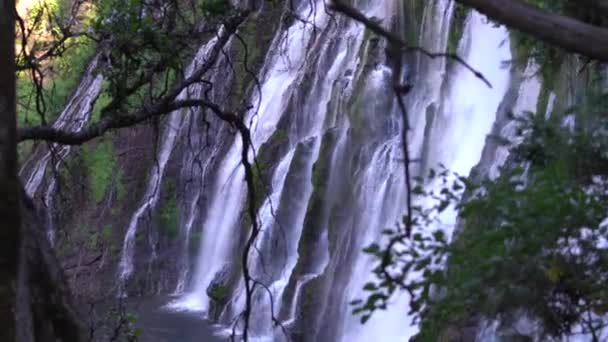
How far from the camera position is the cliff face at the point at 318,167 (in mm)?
16016

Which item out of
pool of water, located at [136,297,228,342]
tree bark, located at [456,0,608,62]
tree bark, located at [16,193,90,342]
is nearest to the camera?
tree bark, located at [456,0,608,62]

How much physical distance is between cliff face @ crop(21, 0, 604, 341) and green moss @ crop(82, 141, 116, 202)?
0.33 ft

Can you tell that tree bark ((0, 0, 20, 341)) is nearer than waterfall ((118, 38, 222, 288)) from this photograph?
Yes

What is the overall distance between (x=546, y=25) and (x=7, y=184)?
201 centimetres

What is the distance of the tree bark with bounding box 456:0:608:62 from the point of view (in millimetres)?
3709

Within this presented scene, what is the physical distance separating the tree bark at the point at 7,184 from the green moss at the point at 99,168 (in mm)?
21447

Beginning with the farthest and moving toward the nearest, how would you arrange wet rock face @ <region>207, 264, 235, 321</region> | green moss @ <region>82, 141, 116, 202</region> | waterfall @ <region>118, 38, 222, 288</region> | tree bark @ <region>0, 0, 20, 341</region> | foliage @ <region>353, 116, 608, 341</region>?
green moss @ <region>82, 141, 116, 202</region>
waterfall @ <region>118, 38, 222, 288</region>
wet rock face @ <region>207, 264, 235, 321</region>
foliage @ <region>353, 116, 608, 341</region>
tree bark @ <region>0, 0, 20, 341</region>

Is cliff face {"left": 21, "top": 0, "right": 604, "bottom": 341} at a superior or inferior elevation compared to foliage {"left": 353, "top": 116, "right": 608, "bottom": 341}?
superior

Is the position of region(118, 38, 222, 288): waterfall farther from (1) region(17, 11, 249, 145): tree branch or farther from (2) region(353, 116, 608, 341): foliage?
(2) region(353, 116, 608, 341): foliage

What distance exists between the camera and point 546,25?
12.3 feet

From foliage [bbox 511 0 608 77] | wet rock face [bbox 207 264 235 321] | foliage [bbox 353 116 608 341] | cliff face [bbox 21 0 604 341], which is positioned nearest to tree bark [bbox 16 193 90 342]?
foliage [bbox 353 116 608 341]

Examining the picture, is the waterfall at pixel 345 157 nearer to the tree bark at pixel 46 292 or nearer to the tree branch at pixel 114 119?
the tree branch at pixel 114 119

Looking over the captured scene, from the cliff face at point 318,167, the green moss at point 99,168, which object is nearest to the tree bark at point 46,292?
the cliff face at point 318,167

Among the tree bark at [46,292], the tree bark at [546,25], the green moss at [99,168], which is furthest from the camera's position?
the green moss at [99,168]
